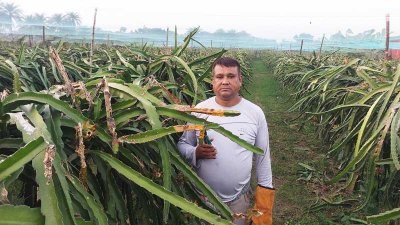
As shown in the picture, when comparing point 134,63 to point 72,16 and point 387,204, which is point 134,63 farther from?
point 72,16

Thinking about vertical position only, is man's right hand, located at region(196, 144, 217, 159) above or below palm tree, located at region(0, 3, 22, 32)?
below

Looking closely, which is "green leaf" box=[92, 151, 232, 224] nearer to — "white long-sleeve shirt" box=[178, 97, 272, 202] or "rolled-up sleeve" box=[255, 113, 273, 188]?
"white long-sleeve shirt" box=[178, 97, 272, 202]

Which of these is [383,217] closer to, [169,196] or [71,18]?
[169,196]

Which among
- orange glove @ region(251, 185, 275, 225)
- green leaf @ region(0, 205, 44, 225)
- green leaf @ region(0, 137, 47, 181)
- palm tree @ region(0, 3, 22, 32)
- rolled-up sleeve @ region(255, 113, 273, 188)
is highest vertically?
palm tree @ region(0, 3, 22, 32)

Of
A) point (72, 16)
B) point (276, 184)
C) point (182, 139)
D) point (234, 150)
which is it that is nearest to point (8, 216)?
point (182, 139)

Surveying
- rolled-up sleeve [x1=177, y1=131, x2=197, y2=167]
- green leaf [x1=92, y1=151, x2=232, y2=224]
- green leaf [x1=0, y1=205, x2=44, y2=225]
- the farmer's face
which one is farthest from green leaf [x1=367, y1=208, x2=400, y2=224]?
the farmer's face

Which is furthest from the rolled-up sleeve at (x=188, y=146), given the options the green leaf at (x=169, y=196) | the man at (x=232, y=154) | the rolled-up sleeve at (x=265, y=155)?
the green leaf at (x=169, y=196)

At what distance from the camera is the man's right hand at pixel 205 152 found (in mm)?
2027

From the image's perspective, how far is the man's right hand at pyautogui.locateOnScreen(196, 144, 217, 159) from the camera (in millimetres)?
2027

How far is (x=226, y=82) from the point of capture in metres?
2.24

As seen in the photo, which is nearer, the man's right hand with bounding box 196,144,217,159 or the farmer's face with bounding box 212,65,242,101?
the man's right hand with bounding box 196,144,217,159

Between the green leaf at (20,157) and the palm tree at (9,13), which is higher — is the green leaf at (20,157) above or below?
below

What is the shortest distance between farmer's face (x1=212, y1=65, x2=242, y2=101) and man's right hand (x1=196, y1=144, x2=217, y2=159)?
33cm

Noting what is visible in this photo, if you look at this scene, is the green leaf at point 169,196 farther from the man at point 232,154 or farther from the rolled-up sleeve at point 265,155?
the rolled-up sleeve at point 265,155
